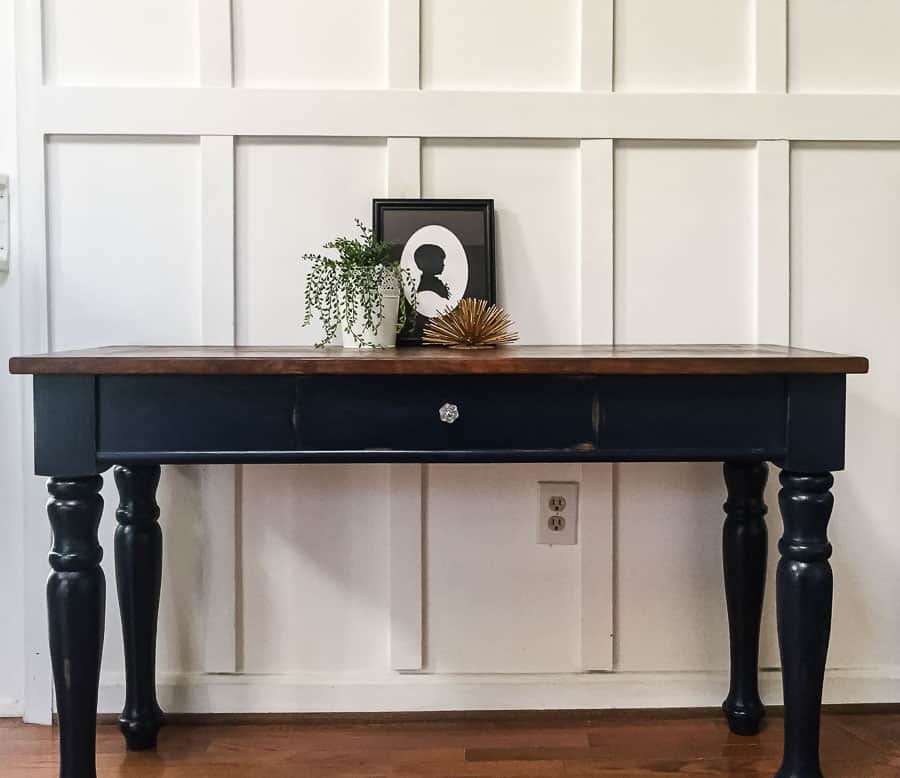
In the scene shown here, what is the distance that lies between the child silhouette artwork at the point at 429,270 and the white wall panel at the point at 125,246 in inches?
18.5

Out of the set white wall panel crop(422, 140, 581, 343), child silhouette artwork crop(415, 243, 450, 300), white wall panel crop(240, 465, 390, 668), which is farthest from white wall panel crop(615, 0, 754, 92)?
white wall panel crop(240, 465, 390, 668)

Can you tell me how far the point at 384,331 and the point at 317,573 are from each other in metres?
0.57

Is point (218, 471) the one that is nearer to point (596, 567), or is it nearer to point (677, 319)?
point (596, 567)

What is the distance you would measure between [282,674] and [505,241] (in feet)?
3.37

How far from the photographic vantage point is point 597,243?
5.70 feet

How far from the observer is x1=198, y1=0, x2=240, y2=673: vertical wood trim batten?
5.57ft

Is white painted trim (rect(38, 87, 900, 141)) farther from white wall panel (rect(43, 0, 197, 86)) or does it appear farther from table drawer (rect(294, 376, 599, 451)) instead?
table drawer (rect(294, 376, 599, 451))

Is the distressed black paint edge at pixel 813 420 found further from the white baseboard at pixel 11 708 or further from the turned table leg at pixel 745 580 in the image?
the white baseboard at pixel 11 708

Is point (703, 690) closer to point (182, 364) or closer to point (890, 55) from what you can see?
point (182, 364)

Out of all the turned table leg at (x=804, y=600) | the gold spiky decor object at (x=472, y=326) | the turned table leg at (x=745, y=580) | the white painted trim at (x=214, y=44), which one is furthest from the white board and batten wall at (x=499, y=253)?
the turned table leg at (x=804, y=600)

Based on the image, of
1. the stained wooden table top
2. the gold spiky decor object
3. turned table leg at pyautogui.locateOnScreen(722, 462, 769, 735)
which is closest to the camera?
the stained wooden table top

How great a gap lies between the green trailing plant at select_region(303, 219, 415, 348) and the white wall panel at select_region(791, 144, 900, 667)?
87cm

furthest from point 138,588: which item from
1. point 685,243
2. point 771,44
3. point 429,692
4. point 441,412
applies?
point 771,44

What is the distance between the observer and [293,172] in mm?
1729
